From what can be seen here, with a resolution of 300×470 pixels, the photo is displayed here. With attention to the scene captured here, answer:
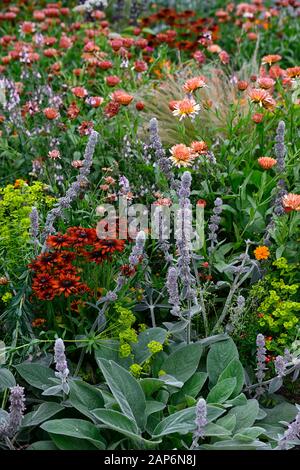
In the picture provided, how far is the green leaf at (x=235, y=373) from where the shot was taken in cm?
290

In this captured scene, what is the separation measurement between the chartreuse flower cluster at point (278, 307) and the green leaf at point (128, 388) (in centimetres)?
67

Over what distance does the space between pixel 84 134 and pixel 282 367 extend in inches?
75.4

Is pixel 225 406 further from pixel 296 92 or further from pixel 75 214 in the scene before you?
pixel 296 92

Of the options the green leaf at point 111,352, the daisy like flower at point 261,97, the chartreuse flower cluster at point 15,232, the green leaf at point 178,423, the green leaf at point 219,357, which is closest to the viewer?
the green leaf at point 178,423

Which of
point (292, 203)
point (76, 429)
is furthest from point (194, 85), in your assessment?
point (76, 429)

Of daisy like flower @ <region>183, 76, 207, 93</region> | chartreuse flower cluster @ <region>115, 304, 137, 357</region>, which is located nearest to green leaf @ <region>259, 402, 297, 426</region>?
chartreuse flower cluster @ <region>115, 304, 137, 357</region>

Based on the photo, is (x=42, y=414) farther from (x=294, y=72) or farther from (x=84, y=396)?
(x=294, y=72)

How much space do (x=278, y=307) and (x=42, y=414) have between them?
111cm

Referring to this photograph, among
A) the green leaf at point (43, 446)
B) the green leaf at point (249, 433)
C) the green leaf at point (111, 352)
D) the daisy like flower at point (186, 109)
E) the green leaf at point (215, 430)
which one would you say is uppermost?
the daisy like flower at point (186, 109)

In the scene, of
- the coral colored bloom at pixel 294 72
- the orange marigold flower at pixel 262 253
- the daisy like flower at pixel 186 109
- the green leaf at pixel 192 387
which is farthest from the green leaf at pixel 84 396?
the coral colored bloom at pixel 294 72

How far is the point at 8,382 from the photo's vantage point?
2752 millimetres

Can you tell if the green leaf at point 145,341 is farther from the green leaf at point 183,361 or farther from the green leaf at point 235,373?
the green leaf at point 235,373

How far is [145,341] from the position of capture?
9.84 feet

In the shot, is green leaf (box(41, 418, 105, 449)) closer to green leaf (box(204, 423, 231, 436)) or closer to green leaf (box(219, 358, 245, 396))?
green leaf (box(204, 423, 231, 436))
